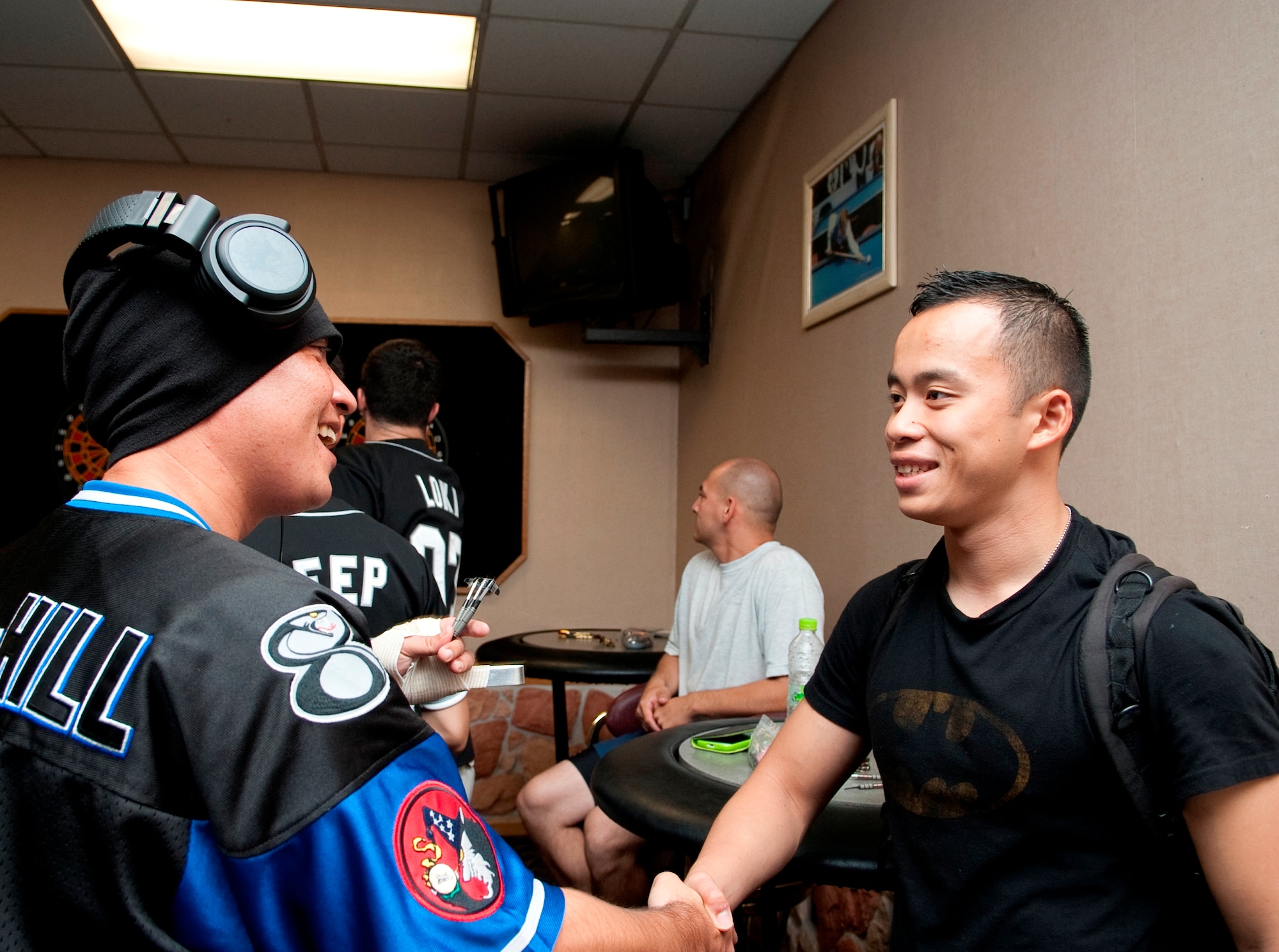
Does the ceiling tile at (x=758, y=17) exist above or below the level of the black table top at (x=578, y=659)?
above

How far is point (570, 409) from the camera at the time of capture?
16.7 feet

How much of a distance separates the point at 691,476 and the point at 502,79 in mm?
2046

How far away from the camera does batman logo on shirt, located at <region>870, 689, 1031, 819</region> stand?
1048 mm

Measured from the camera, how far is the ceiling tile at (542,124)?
3.96 m

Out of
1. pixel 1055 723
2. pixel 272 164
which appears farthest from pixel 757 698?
pixel 272 164

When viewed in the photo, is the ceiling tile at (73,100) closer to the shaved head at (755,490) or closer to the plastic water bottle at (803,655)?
the shaved head at (755,490)

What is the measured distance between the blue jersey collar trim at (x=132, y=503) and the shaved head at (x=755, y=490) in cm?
208

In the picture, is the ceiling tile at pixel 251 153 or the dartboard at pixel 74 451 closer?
the ceiling tile at pixel 251 153

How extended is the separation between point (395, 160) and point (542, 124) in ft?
3.04

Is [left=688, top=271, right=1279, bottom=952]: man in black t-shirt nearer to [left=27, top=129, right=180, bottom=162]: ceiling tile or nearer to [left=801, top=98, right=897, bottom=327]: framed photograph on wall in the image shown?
[left=801, top=98, right=897, bottom=327]: framed photograph on wall

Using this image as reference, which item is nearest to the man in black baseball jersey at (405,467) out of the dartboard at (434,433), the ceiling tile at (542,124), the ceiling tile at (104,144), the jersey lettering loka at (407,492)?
the jersey lettering loka at (407,492)

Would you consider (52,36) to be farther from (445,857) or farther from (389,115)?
(445,857)

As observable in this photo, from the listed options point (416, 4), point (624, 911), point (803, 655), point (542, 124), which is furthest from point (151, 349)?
point (542, 124)

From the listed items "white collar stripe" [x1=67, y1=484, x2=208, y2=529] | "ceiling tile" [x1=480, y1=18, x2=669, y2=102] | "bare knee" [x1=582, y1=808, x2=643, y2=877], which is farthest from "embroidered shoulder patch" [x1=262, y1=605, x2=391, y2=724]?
"ceiling tile" [x1=480, y1=18, x2=669, y2=102]
